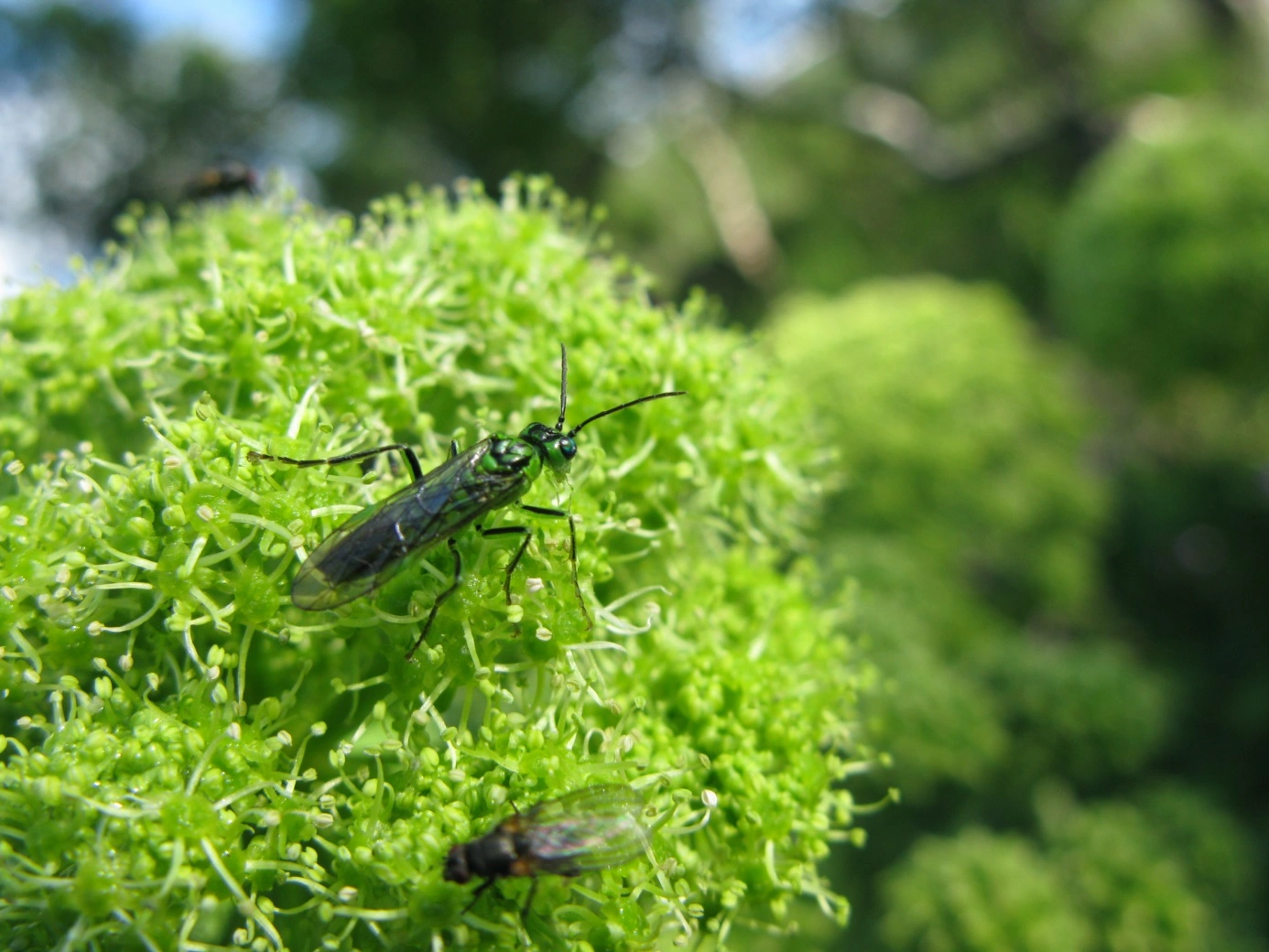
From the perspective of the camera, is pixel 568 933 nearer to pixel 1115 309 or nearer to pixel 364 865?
pixel 364 865

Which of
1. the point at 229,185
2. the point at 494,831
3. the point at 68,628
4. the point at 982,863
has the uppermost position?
the point at 229,185

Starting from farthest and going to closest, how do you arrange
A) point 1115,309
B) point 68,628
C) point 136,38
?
point 136,38 < point 1115,309 < point 68,628

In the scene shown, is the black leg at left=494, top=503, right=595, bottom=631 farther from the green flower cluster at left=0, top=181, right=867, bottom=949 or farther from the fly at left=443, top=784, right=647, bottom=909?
the fly at left=443, top=784, right=647, bottom=909

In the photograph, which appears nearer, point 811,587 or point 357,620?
point 357,620

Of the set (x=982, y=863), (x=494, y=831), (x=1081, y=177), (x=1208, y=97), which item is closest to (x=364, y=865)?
(x=494, y=831)

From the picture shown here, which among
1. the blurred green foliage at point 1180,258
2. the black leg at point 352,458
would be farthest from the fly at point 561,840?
the blurred green foliage at point 1180,258

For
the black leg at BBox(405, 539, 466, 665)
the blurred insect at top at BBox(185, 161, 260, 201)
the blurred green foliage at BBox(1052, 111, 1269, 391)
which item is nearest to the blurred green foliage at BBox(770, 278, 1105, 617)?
the blurred green foliage at BBox(1052, 111, 1269, 391)

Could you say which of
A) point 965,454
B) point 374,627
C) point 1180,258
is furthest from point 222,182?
point 1180,258
